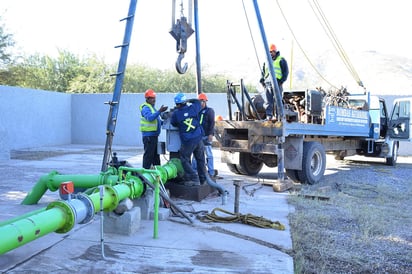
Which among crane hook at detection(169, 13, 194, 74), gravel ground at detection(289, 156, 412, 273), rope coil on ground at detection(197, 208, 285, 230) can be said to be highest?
crane hook at detection(169, 13, 194, 74)

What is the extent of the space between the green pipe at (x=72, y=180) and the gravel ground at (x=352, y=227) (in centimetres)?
270

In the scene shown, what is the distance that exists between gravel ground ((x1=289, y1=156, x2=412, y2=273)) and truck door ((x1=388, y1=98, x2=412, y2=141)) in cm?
394

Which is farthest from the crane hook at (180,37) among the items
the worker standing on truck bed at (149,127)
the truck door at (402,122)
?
the truck door at (402,122)

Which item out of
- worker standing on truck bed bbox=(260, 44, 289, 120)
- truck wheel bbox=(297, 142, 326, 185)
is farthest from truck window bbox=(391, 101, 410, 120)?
worker standing on truck bed bbox=(260, 44, 289, 120)

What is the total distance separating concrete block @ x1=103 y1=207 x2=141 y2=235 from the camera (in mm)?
4953

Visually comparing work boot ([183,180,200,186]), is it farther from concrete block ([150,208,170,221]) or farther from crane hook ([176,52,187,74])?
crane hook ([176,52,187,74])

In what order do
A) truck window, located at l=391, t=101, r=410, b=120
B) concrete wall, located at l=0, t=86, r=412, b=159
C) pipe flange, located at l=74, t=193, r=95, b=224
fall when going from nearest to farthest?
1. pipe flange, located at l=74, t=193, r=95, b=224
2. truck window, located at l=391, t=101, r=410, b=120
3. concrete wall, located at l=0, t=86, r=412, b=159

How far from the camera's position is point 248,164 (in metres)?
10.5

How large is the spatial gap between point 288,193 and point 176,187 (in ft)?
7.94

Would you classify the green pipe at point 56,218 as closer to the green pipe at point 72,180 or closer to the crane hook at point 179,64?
the green pipe at point 72,180

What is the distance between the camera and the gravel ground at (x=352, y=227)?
440 centimetres

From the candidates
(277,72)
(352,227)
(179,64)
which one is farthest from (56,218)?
(277,72)

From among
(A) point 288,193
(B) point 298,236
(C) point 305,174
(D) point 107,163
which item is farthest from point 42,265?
(C) point 305,174

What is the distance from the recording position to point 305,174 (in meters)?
8.99
